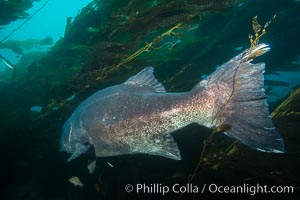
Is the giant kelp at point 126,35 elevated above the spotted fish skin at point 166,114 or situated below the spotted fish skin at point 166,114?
above

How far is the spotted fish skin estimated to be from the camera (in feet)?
9.62

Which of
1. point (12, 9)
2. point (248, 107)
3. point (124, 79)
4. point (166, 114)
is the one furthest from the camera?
point (12, 9)

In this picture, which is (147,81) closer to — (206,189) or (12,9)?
(206,189)

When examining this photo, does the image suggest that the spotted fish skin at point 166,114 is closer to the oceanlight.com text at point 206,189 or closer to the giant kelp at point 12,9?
the oceanlight.com text at point 206,189

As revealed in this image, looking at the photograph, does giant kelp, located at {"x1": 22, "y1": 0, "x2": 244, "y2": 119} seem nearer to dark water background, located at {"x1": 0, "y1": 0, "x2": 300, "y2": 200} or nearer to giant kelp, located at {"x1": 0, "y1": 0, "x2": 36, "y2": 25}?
dark water background, located at {"x1": 0, "y1": 0, "x2": 300, "y2": 200}

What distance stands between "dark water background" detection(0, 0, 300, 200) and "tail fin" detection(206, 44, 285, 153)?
2.97ft

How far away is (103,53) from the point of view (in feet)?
17.9

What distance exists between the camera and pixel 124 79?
611 cm

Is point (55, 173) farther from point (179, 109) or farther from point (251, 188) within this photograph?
point (251, 188)

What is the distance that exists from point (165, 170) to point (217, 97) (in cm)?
181

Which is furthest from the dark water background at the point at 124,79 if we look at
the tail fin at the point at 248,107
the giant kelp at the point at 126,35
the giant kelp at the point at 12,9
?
the giant kelp at the point at 12,9

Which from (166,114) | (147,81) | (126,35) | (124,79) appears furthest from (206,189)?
(126,35)

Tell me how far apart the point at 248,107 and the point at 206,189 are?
1.44 metres

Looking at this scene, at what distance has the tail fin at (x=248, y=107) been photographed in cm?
277
